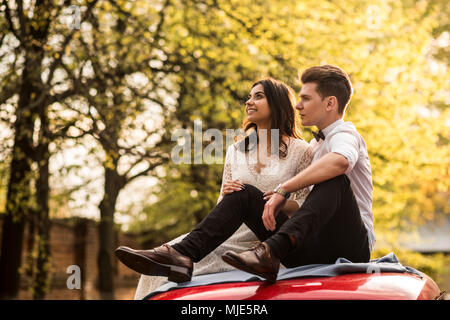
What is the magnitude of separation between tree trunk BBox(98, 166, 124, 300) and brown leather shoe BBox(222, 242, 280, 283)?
7099 mm

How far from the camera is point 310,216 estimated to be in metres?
2.58

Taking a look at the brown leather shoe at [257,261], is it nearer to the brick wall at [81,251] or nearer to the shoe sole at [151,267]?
the shoe sole at [151,267]

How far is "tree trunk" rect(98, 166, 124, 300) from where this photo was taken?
984cm

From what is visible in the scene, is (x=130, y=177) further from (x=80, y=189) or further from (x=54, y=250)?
(x=54, y=250)

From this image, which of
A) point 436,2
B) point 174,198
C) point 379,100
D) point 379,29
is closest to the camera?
point 379,100

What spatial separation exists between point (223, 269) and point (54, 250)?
11.7m

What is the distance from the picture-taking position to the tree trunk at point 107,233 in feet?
32.3

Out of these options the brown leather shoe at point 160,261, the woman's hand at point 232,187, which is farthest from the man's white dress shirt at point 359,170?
the brown leather shoe at point 160,261

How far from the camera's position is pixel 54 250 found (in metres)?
14.0

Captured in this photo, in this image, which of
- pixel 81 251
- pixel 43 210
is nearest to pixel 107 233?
pixel 43 210

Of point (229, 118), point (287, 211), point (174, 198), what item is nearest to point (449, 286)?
point (174, 198)

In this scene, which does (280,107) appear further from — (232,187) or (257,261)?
(257,261)
